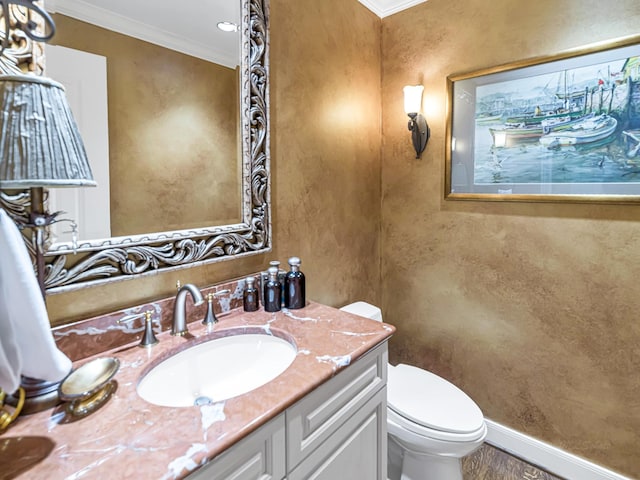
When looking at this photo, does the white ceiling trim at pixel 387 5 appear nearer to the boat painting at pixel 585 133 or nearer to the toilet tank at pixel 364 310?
the boat painting at pixel 585 133

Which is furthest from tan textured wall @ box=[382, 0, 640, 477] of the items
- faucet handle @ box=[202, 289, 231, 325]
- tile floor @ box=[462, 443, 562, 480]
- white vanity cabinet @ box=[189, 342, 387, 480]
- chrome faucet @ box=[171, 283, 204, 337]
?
chrome faucet @ box=[171, 283, 204, 337]

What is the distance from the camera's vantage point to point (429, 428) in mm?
1391

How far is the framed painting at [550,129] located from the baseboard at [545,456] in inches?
48.2

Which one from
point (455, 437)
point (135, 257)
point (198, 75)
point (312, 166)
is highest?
point (198, 75)

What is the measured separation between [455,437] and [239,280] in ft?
3.42

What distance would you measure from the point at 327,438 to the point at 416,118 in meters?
1.68

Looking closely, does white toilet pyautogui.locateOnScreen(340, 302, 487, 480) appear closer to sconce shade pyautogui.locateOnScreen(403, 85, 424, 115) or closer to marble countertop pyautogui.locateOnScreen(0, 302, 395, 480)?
marble countertop pyautogui.locateOnScreen(0, 302, 395, 480)

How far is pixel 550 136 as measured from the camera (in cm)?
161

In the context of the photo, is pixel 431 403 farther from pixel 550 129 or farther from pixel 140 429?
pixel 550 129

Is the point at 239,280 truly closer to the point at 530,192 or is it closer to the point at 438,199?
the point at 438,199

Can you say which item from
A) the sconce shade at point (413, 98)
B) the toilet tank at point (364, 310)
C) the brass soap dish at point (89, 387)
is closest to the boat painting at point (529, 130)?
the sconce shade at point (413, 98)

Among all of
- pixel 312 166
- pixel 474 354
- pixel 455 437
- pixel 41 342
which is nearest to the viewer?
pixel 41 342

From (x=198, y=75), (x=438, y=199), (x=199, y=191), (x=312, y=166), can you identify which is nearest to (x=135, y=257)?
(x=199, y=191)

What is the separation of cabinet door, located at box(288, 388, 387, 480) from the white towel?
0.62 meters
